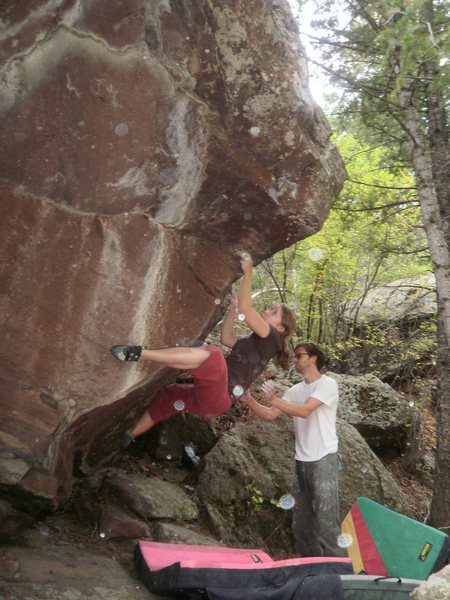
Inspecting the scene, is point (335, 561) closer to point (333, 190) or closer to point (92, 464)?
point (92, 464)

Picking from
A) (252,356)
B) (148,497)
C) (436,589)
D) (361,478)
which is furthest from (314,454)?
(436,589)

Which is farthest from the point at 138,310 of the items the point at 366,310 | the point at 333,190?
the point at 366,310

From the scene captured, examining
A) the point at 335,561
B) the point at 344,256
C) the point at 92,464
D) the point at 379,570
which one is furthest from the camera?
the point at 344,256

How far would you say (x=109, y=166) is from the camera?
4.45 metres

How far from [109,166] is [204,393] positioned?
2377 millimetres

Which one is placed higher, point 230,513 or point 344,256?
point 344,256

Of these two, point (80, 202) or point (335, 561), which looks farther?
point (80, 202)

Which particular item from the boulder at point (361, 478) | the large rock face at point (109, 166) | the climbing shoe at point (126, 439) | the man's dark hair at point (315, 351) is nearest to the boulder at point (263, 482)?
the boulder at point (361, 478)

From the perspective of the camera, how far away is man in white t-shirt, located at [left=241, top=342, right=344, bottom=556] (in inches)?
203

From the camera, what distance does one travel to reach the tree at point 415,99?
6.31 m

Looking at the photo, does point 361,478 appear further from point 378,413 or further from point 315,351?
point 315,351

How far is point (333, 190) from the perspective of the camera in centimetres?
516

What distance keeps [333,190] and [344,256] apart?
878 centimetres

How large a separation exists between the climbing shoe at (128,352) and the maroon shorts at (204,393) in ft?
2.07
